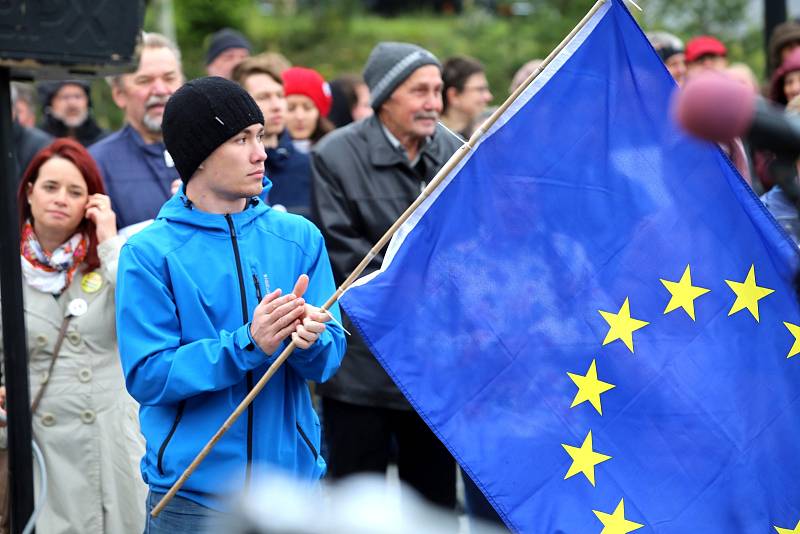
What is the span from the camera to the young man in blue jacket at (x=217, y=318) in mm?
4031

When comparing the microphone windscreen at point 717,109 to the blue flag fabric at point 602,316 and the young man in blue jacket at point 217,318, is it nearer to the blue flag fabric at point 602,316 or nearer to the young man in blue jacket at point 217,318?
the young man in blue jacket at point 217,318

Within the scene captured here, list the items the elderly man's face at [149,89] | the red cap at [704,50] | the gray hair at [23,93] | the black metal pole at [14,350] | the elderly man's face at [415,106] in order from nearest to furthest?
the black metal pole at [14,350], the elderly man's face at [415,106], the elderly man's face at [149,89], the red cap at [704,50], the gray hair at [23,93]

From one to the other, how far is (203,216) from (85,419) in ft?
5.08

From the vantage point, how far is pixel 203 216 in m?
4.19

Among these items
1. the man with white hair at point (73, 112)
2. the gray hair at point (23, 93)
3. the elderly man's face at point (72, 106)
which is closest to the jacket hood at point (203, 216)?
the man with white hair at point (73, 112)

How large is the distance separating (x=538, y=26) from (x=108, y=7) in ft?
47.0

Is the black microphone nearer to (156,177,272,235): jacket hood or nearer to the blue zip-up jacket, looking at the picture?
the blue zip-up jacket

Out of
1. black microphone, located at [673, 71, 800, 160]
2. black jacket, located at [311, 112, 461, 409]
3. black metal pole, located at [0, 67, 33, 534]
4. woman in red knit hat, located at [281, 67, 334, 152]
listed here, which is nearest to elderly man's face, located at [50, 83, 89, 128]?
woman in red knit hat, located at [281, 67, 334, 152]


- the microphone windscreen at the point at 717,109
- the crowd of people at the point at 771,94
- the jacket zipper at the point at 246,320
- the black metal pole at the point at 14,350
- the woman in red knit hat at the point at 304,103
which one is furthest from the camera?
the woman in red knit hat at the point at 304,103

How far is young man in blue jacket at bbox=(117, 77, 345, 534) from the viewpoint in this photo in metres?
4.03

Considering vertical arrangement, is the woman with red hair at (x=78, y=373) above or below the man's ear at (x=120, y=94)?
below

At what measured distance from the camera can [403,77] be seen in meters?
6.09

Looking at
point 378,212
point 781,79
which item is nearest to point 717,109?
point 378,212

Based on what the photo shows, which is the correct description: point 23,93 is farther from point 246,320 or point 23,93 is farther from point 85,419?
point 246,320
